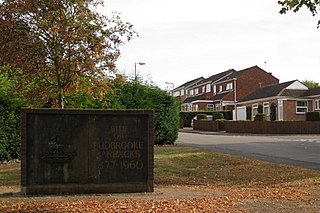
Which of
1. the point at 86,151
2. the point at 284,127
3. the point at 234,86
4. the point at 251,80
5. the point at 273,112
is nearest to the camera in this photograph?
the point at 86,151

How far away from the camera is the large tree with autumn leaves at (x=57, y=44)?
46.0 feet

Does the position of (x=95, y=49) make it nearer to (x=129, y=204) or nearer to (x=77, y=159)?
(x=77, y=159)

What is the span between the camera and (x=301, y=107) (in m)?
A: 54.8

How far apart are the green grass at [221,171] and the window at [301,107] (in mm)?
37272

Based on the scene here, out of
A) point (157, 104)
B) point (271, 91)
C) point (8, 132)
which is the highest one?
point (271, 91)

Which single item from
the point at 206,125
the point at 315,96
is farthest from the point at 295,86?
the point at 206,125

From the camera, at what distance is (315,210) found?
8.52m

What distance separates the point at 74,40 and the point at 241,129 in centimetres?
3277

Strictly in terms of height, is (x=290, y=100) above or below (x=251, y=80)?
below

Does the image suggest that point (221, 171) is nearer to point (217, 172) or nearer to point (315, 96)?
point (217, 172)

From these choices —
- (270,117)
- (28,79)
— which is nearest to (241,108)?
(270,117)

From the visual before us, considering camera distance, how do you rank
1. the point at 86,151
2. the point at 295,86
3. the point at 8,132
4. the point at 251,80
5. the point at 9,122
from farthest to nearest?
the point at 251,80 < the point at 295,86 < the point at 9,122 < the point at 8,132 < the point at 86,151

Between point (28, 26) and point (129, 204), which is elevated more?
point (28, 26)

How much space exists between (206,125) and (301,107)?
1178 centimetres
